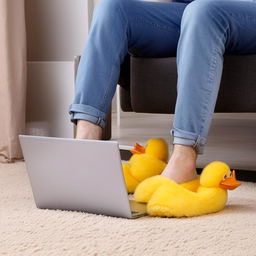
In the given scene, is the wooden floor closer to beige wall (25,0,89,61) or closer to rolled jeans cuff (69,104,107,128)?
beige wall (25,0,89,61)

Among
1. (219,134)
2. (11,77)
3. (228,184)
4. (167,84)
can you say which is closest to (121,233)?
(228,184)

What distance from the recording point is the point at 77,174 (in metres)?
1.13

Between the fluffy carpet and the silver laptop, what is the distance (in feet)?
0.07

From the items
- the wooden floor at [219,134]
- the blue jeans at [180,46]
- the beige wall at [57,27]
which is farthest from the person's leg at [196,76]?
the beige wall at [57,27]

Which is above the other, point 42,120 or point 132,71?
point 132,71

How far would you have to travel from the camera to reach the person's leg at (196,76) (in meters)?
1.20

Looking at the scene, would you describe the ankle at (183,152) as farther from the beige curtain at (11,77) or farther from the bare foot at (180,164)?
the beige curtain at (11,77)

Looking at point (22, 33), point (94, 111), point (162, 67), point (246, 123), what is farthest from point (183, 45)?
point (246, 123)

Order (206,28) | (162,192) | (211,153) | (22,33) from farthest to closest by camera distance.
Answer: (211,153) → (22,33) → (206,28) → (162,192)

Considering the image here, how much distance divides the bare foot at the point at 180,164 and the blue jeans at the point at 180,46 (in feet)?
0.05

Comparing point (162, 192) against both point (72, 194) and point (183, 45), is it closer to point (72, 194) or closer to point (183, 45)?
point (72, 194)

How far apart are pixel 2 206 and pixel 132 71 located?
1.93 feet

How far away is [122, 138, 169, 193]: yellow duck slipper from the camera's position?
138 cm

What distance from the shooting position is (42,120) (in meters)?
2.27
